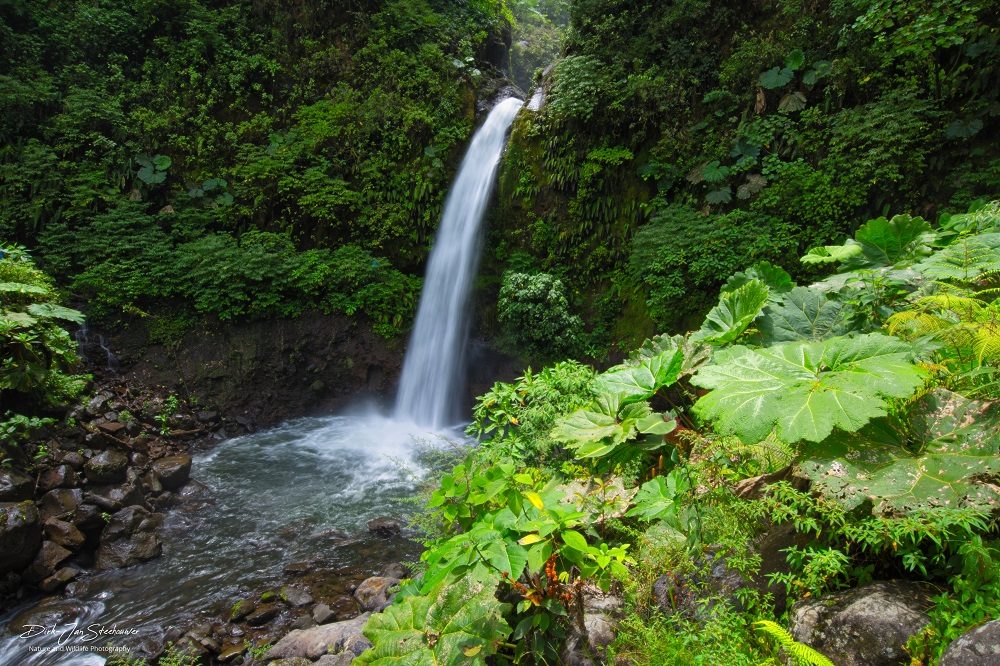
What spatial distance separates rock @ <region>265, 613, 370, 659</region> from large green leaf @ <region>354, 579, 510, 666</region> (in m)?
1.95

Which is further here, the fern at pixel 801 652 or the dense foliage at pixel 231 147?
the dense foliage at pixel 231 147

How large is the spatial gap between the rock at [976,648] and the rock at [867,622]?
213 mm

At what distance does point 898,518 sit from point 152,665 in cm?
515

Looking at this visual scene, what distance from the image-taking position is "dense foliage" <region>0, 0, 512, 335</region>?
8859 millimetres

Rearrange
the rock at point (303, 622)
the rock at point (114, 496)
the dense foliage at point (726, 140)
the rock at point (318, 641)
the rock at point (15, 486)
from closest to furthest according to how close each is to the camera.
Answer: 1. the rock at point (318, 641)
2. the rock at point (303, 622)
3. the rock at point (15, 486)
4. the dense foliage at point (726, 140)
5. the rock at point (114, 496)

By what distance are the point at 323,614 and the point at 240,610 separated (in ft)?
2.64

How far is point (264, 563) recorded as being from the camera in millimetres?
5191

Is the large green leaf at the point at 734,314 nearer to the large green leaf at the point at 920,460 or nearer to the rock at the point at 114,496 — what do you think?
the large green leaf at the point at 920,460

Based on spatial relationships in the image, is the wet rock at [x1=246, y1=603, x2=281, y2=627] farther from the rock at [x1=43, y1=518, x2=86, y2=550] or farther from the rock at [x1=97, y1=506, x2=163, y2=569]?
the rock at [x1=43, y1=518, x2=86, y2=550]

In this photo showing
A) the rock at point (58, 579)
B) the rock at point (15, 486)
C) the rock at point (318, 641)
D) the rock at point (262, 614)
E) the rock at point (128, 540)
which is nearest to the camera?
the rock at point (318, 641)

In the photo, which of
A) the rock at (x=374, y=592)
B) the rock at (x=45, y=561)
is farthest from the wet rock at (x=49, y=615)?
the rock at (x=374, y=592)

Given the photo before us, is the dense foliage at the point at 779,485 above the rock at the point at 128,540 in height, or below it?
above

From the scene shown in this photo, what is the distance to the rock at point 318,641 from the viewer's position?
11.4 feet

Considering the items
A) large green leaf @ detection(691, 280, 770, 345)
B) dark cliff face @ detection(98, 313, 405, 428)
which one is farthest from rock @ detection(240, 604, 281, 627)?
dark cliff face @ detection(98, 313, 405, 428)
